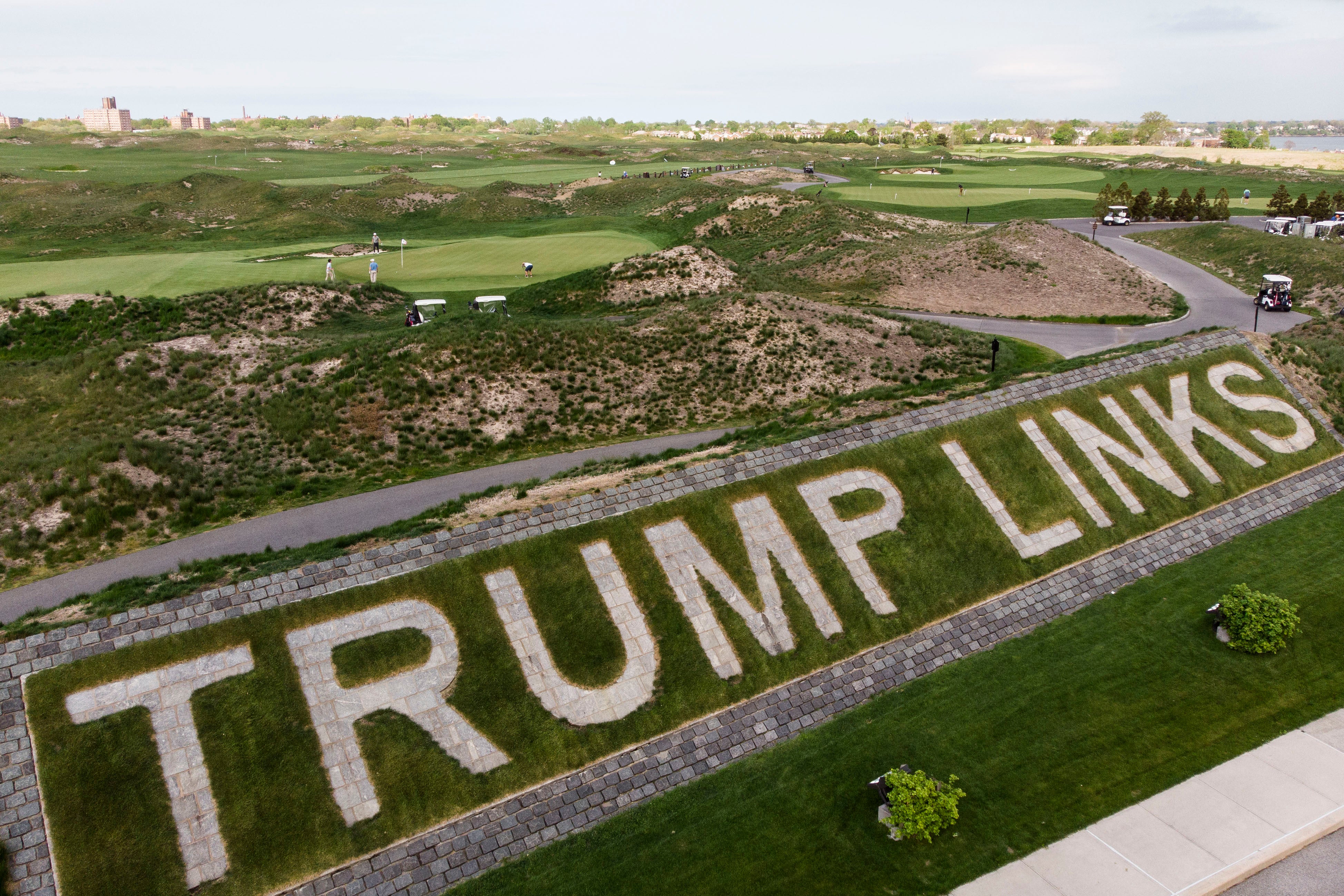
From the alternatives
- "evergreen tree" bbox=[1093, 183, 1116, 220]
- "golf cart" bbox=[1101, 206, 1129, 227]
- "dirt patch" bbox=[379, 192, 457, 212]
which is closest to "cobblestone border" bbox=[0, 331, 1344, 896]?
"golf cart" bbox=[1101, 206, 1129, 227]

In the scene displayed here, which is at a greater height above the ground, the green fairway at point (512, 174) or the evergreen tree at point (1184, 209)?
the green fairway at point (512, 174)

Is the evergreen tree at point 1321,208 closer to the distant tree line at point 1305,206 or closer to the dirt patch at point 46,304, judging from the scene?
the distant tree line at point 1305,206

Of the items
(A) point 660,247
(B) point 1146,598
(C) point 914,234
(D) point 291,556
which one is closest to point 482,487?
(D) point 291,556

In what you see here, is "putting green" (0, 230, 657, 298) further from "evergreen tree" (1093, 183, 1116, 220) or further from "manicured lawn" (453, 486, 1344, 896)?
"evergreen tree" (1093, 183, 1116, 220)

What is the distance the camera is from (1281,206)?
91625 millimetres

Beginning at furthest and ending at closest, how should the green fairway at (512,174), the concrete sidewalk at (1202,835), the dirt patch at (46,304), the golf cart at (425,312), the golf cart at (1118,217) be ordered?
the green fairway at (512,174) → the golf cart at (1118,217) → the golf cart at (425,312) → the dirt patch at (46,304) → the concrete sidewalk at (1202,835)

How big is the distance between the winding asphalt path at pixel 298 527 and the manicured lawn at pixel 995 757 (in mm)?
15049

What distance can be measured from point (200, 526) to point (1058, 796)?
29.3m

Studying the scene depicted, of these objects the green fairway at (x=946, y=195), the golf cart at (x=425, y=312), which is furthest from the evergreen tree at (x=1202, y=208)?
the golf cart at (x=425, y=312)

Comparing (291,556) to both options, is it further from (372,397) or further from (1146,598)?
(1146,598)

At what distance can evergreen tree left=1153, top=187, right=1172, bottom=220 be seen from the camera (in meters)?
94.8

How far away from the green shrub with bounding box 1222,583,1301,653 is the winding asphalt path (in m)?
20.3

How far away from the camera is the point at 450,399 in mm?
39156

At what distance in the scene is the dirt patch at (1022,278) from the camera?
A: 198 feet
